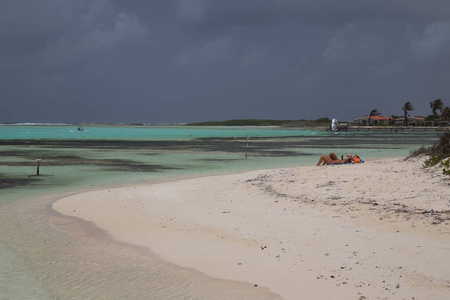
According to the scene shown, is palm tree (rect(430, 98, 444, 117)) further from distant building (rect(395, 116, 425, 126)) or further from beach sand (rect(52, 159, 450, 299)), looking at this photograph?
beach sand (rect(52, 159, 450, 299))

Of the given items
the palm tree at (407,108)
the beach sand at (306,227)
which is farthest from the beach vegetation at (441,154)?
the palm tree at (407,108)

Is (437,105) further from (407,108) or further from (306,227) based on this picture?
(306,227)

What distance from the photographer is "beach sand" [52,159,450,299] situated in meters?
6.79

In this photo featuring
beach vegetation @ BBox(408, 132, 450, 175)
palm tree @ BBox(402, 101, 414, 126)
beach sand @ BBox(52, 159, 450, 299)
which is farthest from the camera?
palm tree @ BBox(402, 101, 414, 126)

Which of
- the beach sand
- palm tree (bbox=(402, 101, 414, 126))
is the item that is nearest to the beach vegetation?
the beach sand

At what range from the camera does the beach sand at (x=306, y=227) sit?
6.79m

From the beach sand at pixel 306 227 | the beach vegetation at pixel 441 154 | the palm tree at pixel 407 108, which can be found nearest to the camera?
the beach sand at pixel 306 227

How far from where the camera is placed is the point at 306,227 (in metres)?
9.88

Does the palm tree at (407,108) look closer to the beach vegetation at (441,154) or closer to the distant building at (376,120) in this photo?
the distant building at (376,120)

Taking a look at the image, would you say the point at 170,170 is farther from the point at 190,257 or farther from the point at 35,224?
the point at 190,257

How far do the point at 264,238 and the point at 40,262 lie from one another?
4420 millimetres

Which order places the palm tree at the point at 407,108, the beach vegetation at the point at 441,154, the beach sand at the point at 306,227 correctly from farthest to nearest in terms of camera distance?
the palm tree at the point at 407,108, the beach vegetation at the point at 441,154, the beach sand at the point at 306,227

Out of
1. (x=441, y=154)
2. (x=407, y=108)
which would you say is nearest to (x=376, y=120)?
(x=407, y=108)

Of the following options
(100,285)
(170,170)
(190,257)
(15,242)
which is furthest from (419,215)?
(170,170)
